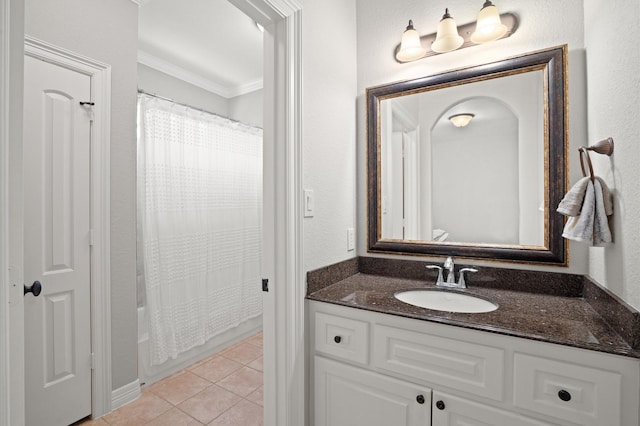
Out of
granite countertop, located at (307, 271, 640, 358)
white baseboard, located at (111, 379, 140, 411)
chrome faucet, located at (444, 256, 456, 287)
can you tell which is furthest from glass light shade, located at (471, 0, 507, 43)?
white baseboard, located at (111, 379, 140, 411)

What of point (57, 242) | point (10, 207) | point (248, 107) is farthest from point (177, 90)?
point (10, 207)

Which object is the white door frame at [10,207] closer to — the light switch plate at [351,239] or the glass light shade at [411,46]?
the light switch plate at [351,239]

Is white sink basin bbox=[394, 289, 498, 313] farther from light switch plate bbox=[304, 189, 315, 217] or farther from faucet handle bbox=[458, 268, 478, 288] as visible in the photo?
light switch plate bbox=[304, 189, 315, 217]

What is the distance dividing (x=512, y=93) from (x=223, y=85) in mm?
3153

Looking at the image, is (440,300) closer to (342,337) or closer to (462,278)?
(462,278)

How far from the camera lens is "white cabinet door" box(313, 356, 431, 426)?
44.1 inches

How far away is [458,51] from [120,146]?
1958mm

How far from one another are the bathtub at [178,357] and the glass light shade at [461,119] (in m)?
2.30

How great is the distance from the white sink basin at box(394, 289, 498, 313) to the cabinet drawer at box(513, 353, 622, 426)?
41 centimetres

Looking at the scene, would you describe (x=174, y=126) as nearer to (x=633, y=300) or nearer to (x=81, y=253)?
(x=81, y=253)

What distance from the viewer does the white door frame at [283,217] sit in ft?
4.19

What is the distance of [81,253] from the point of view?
1.71 meters

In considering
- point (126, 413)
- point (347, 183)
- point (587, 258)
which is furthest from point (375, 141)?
point (126, 413)

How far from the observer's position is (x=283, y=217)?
1272 millimetres
